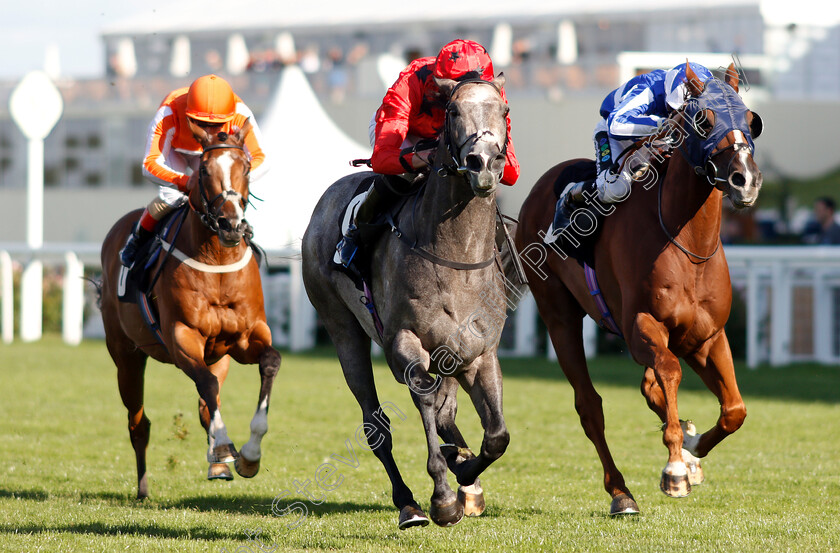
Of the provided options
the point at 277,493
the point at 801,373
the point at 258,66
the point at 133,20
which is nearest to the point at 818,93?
the point at 258,66

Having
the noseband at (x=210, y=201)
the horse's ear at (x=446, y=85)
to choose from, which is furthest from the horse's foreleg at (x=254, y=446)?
the horse's ear at (x=446, y=85)

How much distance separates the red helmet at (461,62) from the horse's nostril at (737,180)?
1098 mm

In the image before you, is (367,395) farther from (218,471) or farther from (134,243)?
(134,243)

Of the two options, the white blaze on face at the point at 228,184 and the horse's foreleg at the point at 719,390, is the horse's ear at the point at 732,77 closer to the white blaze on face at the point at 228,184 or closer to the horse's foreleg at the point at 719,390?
the horse's foreleg at the point at 719,390

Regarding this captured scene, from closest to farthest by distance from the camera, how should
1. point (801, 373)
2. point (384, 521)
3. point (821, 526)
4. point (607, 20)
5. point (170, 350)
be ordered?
point (821, 526) < point (384, 521) < point (170, 350) < point (801, 373) < point (607, 20)

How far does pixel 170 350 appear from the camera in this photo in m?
5.93

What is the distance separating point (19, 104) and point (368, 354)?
12674mm

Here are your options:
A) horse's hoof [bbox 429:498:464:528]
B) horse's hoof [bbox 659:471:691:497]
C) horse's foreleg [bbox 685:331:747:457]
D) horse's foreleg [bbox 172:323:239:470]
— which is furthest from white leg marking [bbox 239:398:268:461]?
horse's foreleg [bbox 685:331:747:457]

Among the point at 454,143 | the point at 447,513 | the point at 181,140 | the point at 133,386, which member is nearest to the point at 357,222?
the point at 454,143

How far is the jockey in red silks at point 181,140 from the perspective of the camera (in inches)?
237

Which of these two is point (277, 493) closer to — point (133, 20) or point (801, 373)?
point (801, 373)

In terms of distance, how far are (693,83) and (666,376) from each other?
4.47 feet

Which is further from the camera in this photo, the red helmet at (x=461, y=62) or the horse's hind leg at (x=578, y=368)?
the horse's hind leg at (x=578, y=368)

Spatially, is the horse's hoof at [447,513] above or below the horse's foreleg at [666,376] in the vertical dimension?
below
